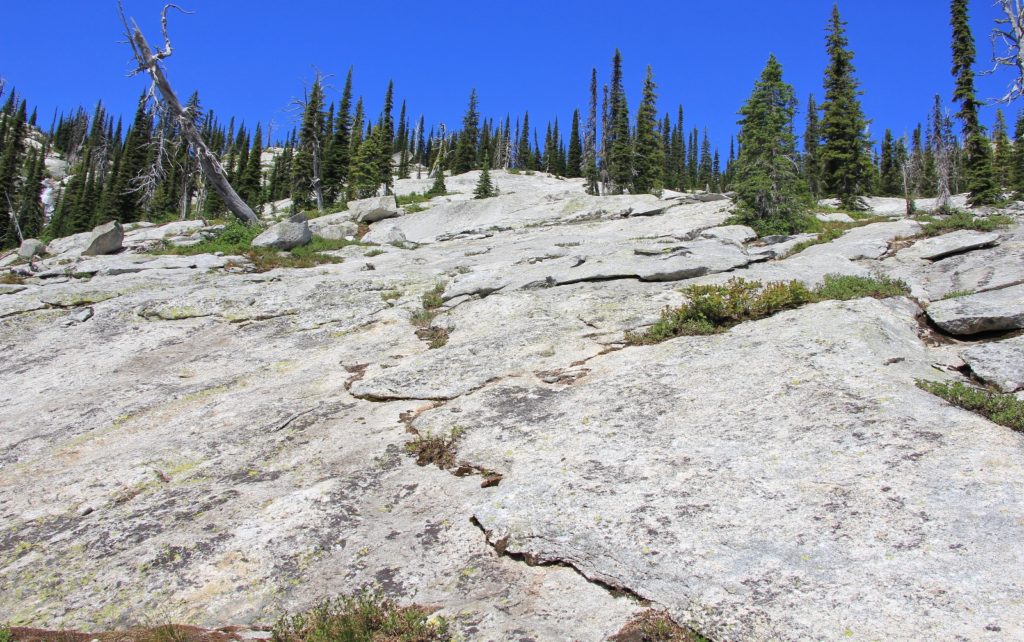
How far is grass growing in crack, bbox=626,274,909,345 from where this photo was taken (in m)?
9.47

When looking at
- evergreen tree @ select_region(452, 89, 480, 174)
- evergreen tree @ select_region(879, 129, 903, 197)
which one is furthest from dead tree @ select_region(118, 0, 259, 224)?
evergreen tree @ select_region(879, 129, 903, 197)

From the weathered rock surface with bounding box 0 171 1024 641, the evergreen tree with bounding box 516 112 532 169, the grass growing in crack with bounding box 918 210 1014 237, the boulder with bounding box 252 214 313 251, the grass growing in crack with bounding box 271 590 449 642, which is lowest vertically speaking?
the grass growing in crack with bounding box 271 590 449 642

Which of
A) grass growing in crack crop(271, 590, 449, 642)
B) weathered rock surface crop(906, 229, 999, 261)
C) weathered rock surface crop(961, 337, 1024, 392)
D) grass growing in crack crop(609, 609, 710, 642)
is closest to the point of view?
grass growing in crack crop(609, 609, 710, 642)

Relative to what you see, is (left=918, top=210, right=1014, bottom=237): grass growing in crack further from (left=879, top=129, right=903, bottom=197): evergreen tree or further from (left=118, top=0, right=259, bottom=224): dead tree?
(left=879, top=129, right=903, bottom=197): evergreen tree

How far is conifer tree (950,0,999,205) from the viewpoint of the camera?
39500 mm

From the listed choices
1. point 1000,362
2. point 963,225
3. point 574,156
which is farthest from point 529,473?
point 574,156

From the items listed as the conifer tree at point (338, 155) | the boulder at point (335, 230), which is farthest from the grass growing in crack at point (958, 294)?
the conifer tree at point (338, 155)

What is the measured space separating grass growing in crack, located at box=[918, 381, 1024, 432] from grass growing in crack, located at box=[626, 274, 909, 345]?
331 cm

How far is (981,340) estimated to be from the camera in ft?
27.4

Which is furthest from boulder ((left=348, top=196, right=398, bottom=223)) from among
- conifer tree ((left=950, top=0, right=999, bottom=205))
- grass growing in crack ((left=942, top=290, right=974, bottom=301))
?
conifer tree ((left=950, top=0, right=999, bottom=205))

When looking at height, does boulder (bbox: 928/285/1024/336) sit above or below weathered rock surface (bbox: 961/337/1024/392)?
above

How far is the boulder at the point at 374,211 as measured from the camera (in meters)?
33.7

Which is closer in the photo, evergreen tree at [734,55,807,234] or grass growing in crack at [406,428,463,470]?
grass growing in crack at [406,428,463,470]

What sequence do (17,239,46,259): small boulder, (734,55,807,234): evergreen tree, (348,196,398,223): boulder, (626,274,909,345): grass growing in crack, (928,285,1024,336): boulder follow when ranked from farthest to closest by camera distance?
(348,196,398,223): boulder < (17,239,46,259): small boulder < (734,55,807,234): evergreen tree < (626,274,909,345): grass growing in crack < (928,285,1024,336): boulder
